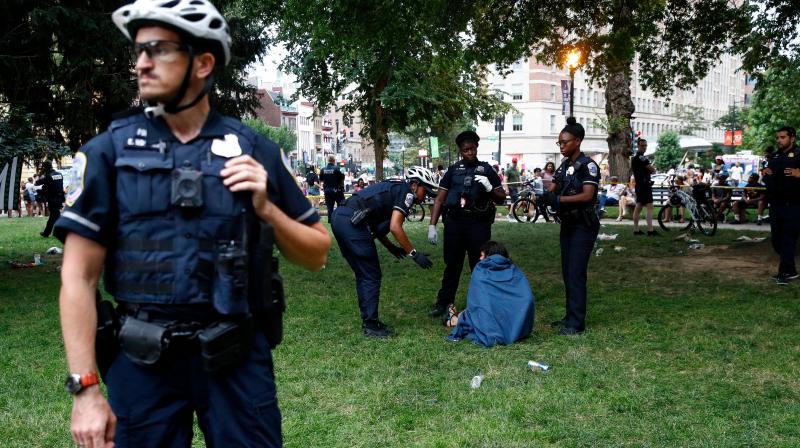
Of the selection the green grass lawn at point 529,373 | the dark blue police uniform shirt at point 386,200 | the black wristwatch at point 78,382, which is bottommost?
the green grass lawn at point 529,373

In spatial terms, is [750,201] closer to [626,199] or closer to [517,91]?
[626,199]

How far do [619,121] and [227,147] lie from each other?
2154 cm

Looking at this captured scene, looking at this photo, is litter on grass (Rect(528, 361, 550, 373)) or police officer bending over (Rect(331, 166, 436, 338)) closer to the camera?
litter on grass (Rect(528, 361, 550, 373))

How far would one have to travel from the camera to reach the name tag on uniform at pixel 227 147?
94.9 inches

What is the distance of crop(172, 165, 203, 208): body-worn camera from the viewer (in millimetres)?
2321

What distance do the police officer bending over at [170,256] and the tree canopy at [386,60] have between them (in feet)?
29.1

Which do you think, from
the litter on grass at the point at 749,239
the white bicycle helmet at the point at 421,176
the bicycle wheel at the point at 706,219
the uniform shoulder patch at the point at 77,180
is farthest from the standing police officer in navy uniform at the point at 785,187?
the uniform shoulder patch at the point at 77,180

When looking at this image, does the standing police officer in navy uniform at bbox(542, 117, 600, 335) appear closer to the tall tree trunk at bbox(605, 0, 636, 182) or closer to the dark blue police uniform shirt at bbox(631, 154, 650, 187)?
the dark blue police uniform shirt at bbox(631, 154, 650, 187)

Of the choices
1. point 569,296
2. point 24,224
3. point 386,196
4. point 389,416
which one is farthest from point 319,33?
point 24,224

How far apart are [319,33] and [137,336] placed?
10448 mm

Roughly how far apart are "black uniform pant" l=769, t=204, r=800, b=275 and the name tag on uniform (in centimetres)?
925

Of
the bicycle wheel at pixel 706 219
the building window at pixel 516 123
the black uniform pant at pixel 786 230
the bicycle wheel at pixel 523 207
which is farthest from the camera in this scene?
the building window at pixel 516 123

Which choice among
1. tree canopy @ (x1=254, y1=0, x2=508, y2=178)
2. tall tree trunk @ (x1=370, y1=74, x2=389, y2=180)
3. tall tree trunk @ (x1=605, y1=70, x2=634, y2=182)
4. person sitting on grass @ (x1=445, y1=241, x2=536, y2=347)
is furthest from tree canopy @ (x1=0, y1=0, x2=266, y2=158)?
tall tree trunk @ (x1=370, y1=74, x2=389, y2=180)

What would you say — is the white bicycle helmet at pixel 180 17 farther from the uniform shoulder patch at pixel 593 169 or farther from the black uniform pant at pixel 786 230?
the black uniform pant at pixel 786 230
